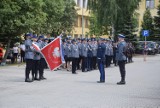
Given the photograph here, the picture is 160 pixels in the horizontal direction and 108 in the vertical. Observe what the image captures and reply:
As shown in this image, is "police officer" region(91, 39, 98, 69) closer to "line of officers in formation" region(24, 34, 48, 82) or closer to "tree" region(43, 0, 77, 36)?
"line of officers in formation" region(24, 34, 48, 82)

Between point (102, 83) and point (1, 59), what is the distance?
13796mm

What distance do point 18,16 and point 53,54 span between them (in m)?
11.0

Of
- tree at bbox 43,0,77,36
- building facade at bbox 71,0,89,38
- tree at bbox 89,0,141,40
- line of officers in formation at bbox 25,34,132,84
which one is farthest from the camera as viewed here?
building facade at bbox 71,0,89,38

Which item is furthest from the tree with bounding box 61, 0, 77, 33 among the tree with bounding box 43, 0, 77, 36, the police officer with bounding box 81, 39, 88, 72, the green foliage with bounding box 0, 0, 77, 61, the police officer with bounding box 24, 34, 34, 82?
the police officer with bounding box 24, 34, 34, 82

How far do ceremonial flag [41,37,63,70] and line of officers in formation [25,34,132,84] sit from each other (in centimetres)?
32

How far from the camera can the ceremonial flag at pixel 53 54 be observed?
1758 centimetres

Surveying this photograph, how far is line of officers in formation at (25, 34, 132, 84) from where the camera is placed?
16797 millimetres

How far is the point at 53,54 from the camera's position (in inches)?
699

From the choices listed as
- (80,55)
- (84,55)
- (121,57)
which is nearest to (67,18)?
(80,55)

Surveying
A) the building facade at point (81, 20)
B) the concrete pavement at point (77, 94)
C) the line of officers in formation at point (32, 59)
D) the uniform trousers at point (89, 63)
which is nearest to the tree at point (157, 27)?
the building facade at point (81, 20)

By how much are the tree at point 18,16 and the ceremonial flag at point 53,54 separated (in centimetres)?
991

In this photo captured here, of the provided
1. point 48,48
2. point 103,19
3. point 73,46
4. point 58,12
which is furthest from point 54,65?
point 103,19

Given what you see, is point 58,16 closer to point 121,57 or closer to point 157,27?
point 121,57

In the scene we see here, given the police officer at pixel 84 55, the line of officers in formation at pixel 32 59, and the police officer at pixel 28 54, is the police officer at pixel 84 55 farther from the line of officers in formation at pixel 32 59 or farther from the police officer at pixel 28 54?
the police officer at pixel 28 54
